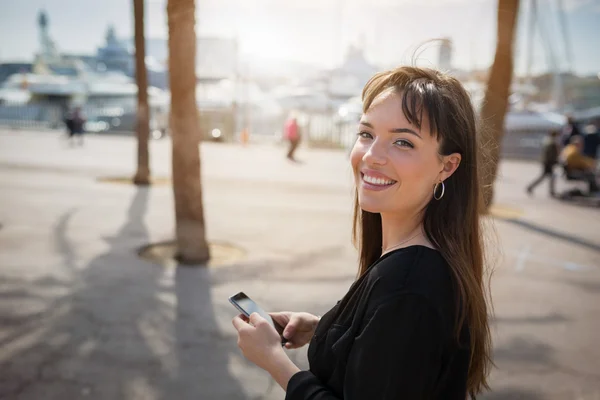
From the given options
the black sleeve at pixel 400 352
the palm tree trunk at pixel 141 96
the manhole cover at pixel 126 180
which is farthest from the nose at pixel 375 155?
the manhole cover at pixel 126 180

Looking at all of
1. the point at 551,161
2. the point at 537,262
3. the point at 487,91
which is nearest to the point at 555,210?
the point at 551,161

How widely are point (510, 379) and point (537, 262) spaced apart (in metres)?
3.82

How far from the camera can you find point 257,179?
14492 millimetres

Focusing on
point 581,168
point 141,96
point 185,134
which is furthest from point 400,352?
point 581,168

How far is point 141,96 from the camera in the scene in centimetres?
1226

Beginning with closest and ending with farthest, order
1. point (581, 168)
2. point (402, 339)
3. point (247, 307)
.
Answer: point (402, 339), point (247, 307), point (581, 168)

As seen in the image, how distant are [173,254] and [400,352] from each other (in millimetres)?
6076

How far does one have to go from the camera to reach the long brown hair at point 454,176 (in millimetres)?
1576

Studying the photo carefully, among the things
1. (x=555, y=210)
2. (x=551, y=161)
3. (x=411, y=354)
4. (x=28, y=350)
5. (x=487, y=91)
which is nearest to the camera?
(x=411, y=354)

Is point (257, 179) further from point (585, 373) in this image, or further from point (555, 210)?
point (585, 373)

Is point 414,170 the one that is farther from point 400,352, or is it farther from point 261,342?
point 261,342

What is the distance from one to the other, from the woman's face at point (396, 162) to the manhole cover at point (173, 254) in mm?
5286

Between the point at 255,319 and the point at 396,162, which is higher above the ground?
the point at 396,162

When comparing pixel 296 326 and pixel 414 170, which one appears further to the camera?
pixel 296 326
